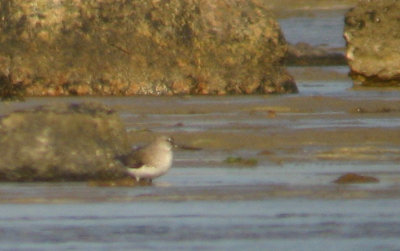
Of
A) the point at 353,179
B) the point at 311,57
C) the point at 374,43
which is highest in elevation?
the point at 353,179

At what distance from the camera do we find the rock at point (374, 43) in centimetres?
2077

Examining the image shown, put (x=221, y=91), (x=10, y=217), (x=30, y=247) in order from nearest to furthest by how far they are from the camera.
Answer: (x=30, y=247) → (x=10, y=217) → (x=221, y=91)

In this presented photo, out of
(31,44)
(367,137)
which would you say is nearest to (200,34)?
(31,44)

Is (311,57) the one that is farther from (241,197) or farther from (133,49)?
(241,197)

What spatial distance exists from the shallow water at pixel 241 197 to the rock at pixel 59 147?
0.53 feet

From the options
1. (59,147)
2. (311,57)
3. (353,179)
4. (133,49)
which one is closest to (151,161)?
(59,147)

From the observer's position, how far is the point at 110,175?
10.2 meters

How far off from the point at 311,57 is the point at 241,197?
707 inches

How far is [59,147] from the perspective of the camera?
1026cm

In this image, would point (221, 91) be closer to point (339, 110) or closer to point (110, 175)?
point (339, 110)

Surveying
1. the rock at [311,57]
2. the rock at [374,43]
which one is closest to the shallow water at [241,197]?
the rock at [374,43]

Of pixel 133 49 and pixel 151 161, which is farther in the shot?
pixel 133 49

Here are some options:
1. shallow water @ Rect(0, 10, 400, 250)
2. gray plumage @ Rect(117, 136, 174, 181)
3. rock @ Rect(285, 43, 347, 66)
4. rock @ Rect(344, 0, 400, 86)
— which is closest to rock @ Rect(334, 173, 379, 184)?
shallow water @ Rect(0, 10, 400, 250)

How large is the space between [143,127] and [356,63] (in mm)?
7338
